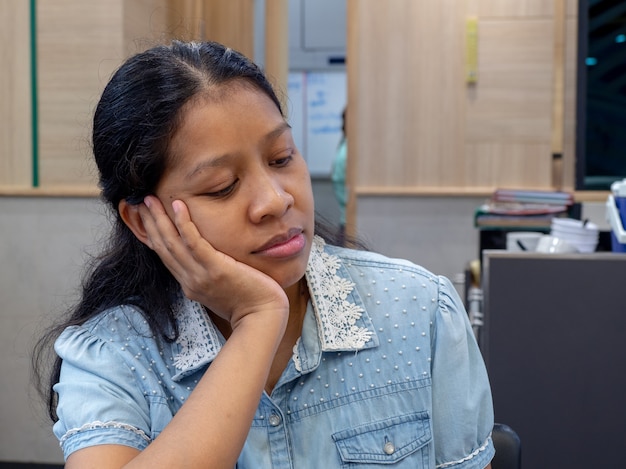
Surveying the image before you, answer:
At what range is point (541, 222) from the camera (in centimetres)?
310

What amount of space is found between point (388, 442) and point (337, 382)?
4.2 inches

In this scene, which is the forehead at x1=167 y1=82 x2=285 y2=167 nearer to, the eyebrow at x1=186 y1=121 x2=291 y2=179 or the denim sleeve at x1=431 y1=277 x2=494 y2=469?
the eyebrow at x1=186 y1=121 x2=291 y2=179

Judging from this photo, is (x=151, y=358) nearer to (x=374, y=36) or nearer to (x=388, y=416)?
(x=388, y=416)

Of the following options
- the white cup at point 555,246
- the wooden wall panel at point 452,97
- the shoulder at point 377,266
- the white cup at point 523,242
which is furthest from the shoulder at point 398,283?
the wooden wall panel at point 452,97

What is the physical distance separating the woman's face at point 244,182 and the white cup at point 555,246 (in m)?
1.39

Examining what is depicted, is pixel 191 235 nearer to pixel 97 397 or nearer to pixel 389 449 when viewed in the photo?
pixel 97 397

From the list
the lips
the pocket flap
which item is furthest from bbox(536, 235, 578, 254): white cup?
the lips

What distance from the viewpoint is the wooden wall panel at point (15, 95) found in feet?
9.96

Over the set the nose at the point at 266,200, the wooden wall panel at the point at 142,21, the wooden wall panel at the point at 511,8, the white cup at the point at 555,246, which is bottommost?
the white cup at the point at 555,246

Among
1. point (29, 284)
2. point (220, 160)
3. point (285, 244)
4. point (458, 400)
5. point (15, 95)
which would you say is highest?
point (15, 95)

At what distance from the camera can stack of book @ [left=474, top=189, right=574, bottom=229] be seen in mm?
3076

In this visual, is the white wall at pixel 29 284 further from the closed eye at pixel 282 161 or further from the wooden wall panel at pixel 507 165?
the closed eye at pixel 282 161

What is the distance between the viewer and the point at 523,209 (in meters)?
3.17

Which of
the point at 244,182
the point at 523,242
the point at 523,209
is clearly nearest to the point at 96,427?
the point at 244,182
